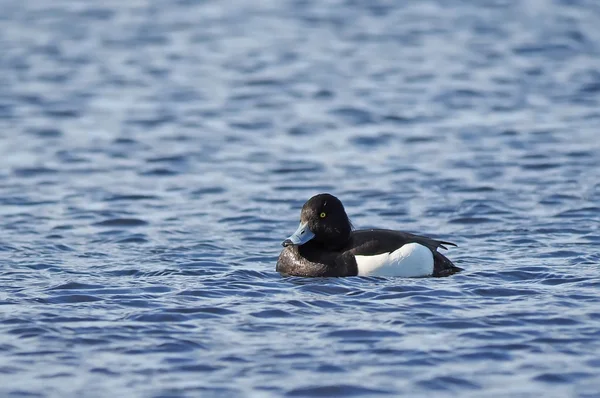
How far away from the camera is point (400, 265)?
459 inches

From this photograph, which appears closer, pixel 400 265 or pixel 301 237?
pixel 400 265

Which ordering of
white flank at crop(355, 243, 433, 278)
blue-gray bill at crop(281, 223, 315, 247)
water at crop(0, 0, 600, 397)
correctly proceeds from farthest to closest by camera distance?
blue-gray bill at crop(281, 223, 315, 247)
white flank at crop(355, 243, 433, 278)
water at crop(0, 0, 600, 397)

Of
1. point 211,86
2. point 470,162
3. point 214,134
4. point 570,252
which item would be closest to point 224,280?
point 570,252

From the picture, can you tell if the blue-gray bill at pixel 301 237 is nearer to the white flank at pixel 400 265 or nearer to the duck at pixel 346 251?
the duck at pixel 346 251

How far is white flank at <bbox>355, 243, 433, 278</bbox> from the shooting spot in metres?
11.6

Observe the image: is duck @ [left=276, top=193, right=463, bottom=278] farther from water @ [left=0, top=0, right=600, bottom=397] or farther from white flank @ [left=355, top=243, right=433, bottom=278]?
water @ [left=0, top=0, right=600, bottom=397]

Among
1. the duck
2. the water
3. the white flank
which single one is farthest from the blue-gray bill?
the white flank

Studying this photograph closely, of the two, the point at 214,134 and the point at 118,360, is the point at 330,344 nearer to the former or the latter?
the point at 118,360

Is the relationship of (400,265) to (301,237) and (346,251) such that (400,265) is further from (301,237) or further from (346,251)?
(301,237)

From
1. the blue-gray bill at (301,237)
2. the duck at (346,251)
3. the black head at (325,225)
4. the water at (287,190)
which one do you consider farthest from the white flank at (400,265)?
the blue-gray bill at (301,237)

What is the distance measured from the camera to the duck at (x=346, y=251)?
11.7m

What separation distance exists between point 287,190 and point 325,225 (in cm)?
414

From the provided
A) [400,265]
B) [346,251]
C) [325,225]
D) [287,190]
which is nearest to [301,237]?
[325,225]

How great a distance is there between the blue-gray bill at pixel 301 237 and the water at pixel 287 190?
0.35 meters
